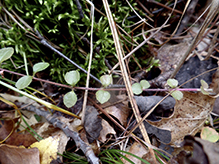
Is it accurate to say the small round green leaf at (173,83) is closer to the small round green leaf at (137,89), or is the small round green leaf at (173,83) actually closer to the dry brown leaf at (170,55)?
the small round green leaf at (137,89)

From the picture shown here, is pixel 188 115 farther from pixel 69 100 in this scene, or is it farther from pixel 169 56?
pixel 69 100

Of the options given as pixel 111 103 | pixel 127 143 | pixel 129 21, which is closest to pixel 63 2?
pixel 129 21

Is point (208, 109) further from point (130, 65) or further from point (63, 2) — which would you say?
point (63, 2)

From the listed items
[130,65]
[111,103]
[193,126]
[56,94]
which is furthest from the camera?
[130,65]

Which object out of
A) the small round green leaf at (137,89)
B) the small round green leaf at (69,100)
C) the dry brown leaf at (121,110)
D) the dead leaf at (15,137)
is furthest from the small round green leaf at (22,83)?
the small round green leaf at (137,89)

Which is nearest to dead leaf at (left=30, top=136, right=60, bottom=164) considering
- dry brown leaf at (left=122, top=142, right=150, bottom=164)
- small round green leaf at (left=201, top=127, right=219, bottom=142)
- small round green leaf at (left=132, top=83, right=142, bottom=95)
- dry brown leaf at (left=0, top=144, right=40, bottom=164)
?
dry brown leaf at (left=0, top=144, right=40, bottom=164)

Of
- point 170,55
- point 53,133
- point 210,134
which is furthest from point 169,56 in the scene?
point 53,133

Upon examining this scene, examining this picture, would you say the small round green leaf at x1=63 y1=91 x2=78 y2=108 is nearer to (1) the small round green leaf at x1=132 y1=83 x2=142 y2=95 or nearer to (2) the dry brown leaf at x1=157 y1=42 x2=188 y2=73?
(1) the small round green leaf at x1=132 y1=83 x2=142 y2=95
